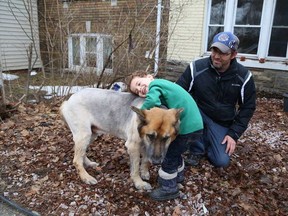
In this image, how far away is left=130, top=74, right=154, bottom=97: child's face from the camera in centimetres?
322

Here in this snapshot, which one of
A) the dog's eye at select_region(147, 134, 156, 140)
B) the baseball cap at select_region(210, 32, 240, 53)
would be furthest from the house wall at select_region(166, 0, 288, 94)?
the dog's eye at select_region(147, 134, 156, 140)

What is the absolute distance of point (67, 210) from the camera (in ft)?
10.1

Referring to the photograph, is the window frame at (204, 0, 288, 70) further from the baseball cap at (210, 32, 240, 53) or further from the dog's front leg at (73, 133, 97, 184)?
the dog's front leg at (73, 133, 97, 184)

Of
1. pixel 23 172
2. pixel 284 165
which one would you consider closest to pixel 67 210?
pixel 23 172

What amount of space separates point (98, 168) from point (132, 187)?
0.70 metres

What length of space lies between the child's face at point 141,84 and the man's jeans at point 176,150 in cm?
68

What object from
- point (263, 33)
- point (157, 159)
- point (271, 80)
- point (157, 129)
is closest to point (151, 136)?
point (157, 129)

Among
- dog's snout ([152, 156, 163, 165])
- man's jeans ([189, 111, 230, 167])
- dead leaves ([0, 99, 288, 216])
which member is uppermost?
dog's snout ([152, 156, 163, 165])

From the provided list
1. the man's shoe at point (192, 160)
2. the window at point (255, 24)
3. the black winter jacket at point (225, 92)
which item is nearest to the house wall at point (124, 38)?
the window at point (255, 24)

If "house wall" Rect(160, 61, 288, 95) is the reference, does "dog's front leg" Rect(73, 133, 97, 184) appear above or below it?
below

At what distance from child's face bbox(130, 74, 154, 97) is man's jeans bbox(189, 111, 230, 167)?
4.29ft

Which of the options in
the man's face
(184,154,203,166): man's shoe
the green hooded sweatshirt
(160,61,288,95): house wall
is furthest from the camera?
(160,61,288,95): house wall

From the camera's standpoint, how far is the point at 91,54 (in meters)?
7.48

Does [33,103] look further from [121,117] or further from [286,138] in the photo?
[286,138]
